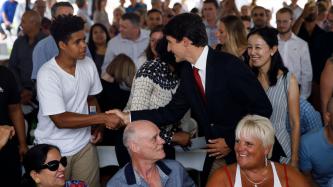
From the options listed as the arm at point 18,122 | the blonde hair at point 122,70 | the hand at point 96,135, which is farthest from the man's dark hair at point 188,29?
the blonde hair at point 122,70

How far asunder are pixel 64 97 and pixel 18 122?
42 centimetres

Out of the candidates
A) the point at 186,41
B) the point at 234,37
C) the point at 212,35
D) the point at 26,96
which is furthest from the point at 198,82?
the point at 212,35

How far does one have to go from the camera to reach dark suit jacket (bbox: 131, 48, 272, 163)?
3061 mm

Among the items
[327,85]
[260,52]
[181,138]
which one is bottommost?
[181,138]

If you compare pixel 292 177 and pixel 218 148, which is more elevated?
pixel 218 148

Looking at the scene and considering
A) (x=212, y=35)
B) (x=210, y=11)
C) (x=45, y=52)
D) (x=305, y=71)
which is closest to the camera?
(x=45, y=52)

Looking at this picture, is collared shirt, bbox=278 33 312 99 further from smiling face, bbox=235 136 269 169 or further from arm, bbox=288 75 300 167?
smiling face, bbox=235 136 269 169

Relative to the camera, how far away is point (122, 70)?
5242 mm

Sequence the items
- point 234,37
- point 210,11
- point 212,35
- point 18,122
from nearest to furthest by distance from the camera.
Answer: point 18,122, point 234,37, point 212,35, point 210,11

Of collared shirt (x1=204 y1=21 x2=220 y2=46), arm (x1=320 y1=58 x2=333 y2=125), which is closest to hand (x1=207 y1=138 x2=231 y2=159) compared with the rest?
arm (x1=320 y1=58 x2=333 y2=125)

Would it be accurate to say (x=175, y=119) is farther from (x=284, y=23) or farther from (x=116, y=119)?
(x=284, y=23)

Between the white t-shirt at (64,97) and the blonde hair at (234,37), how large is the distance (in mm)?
1525

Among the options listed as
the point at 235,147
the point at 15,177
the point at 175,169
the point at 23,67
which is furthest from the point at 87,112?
the point at 23,67

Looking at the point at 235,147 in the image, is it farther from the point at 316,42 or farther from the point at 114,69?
the point at 316,42
